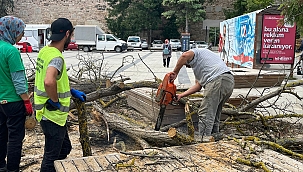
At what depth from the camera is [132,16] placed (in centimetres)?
3538

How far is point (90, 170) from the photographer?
267cm

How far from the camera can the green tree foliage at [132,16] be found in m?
35.5

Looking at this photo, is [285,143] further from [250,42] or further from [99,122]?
[250,42]

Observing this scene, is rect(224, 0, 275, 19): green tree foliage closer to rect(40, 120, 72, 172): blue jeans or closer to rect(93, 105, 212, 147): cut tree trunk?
rect(93, 105, 212, 147): cut tree trunk

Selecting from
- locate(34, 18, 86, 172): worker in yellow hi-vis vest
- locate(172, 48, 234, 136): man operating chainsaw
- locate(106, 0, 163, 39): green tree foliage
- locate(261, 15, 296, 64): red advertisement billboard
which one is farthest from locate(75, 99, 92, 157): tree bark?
locate(106, 0, 163, 39): green tree foliage

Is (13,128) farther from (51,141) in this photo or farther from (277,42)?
(277,42)

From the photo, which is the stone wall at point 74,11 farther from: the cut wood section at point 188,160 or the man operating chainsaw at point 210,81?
the cut wood section at point 188,160

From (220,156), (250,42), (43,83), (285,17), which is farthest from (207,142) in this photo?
(250,42)

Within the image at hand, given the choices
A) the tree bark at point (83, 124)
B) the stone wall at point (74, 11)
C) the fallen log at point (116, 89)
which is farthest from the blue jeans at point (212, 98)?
the stone wall at point (74, 11)

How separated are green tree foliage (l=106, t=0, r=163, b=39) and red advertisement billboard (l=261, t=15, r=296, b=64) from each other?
25.0 m

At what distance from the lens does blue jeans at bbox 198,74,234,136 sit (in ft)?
13.4

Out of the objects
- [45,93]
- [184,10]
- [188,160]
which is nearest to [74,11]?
[184,10]

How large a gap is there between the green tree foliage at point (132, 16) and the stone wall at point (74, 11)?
228 cm

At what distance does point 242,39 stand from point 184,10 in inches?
900
